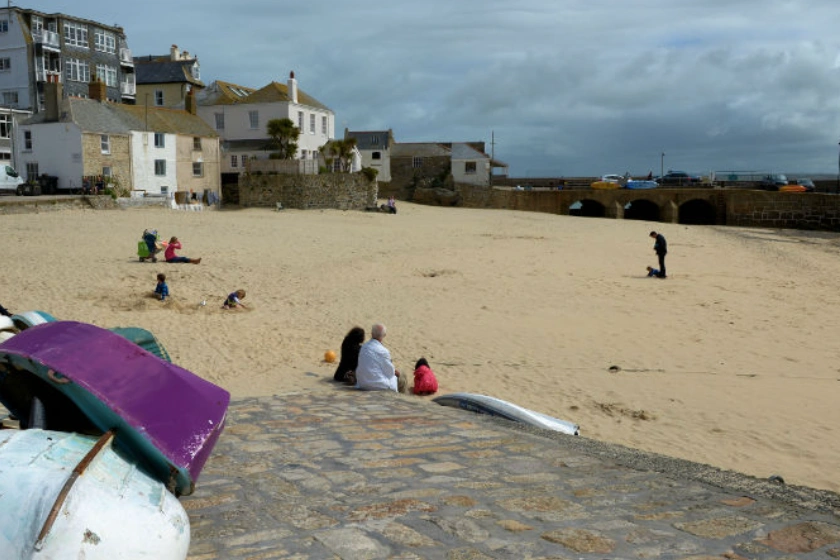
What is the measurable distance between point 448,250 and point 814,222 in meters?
31.2

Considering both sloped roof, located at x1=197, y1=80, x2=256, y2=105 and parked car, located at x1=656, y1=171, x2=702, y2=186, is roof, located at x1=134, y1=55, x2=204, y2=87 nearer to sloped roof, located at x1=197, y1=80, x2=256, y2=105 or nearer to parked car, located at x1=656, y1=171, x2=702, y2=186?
sloped roof, located at x1=197, y1=80, x2=256, y2=105

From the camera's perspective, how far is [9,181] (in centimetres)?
3681

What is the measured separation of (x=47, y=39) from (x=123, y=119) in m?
17.8

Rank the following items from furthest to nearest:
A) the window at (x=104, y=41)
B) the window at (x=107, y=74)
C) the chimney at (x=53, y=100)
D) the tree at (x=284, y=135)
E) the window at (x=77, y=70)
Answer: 1. the window at (x=104, y=41)
2. the window at (x=107, y=74)
3. the window at (x=77, y=70)
4. the tree at (x=284, y=135)
5. the chimney at (x=53, y=100)

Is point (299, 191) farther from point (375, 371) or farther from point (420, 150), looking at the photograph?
point (375, 371)

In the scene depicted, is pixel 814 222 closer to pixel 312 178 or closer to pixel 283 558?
pixel 312 178

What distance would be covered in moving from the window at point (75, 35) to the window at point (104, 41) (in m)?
1.04

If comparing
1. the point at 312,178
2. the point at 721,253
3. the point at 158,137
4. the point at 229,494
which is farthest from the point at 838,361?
the point at 158,137

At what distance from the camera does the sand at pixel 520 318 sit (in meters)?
9.66

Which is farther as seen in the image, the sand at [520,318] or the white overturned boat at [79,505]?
the sand at [520,318]

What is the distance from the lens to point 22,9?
53000 millimetres

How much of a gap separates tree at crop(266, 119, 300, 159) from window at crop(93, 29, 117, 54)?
20.4 metres

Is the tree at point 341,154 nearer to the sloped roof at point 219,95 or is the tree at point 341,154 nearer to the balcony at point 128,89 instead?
the sloped roof at point 219,95

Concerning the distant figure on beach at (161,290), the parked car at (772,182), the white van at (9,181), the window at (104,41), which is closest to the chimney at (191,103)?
the white van at (9,181)
